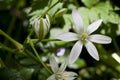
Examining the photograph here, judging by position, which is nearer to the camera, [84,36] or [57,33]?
[84,36]

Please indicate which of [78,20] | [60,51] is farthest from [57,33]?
[78,20]

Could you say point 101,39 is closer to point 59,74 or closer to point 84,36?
point 84,36

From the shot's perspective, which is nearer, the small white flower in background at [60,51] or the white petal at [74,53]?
the white petal at [74,53]

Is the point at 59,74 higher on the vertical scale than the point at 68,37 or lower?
lower

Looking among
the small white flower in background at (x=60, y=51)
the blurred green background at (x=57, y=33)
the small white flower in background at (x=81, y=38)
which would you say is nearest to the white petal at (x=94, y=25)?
the small white flower in background at (x=81, y=38)

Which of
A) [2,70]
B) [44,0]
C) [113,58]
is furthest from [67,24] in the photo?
[2,70]

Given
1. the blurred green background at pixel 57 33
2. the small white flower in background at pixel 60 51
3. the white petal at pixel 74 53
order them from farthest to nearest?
the small white flower in background at pixel 60 51 → the blurred green background at pixel 57 33 → the white petal at pixel 74 53

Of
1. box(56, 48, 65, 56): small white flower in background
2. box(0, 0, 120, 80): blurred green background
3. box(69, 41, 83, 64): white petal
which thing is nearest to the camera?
box(69, 41, 83, 64): white petal

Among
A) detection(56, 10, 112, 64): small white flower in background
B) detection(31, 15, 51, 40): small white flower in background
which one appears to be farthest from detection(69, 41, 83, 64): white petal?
detection(31, 15, 51, 40): small white flower in background

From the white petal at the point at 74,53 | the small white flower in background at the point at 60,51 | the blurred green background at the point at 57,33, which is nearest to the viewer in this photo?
the white petal at the point at 74,53

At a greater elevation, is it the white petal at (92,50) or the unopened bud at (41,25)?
the unopened bud at (41,25)

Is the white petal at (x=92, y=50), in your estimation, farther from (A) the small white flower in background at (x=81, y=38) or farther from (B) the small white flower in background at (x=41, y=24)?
(B) the small white flower in background at (x=41, y=24)

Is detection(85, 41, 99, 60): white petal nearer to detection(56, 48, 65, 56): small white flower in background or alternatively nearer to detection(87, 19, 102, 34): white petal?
detection(87, 19, 102, 34): white petal
